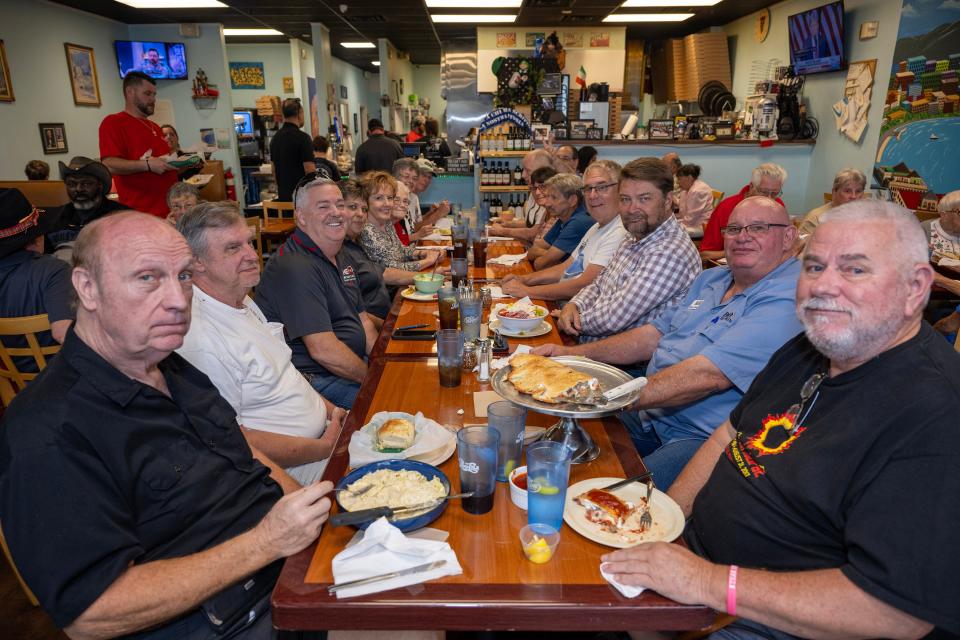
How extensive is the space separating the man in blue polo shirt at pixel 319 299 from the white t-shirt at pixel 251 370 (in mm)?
310

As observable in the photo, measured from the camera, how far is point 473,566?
113cm

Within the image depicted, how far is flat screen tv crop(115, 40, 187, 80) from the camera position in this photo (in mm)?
8117

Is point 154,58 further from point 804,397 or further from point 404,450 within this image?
Result: point 804,397

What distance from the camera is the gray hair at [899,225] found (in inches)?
47.8

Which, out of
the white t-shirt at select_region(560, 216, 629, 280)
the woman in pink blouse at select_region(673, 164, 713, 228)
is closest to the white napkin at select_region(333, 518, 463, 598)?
the white t-shirt at select_region(560, 216, 629, 280)

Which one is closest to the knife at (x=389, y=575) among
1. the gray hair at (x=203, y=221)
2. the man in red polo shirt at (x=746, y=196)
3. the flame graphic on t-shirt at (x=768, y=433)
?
the flame graphic on t-shirt at (x=768, y=433)

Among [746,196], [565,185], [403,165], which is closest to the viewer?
[565,185]

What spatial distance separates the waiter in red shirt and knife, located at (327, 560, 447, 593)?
4473 millimetres

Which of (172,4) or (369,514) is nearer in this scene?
(369,514)

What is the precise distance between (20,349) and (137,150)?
118 inches

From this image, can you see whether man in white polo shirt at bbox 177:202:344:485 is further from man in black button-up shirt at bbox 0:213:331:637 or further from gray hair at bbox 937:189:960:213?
gray hair at bbox 937:189:960:213

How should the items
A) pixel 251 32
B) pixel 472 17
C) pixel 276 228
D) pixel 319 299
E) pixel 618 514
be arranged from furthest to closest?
pixel 251 32 < pixel 472 17 < pixel 276 228 < pixel 319 299 < pixel 618 514

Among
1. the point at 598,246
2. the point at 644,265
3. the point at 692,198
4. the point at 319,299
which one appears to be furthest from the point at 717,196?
the point at 319,299

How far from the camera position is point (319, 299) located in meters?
2.47
